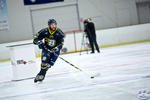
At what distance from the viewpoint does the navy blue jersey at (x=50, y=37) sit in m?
5.15

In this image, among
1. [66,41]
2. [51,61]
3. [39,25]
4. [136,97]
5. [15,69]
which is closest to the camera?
[136,97]

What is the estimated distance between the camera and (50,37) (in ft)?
16.9

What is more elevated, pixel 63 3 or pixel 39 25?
pixel 63 3

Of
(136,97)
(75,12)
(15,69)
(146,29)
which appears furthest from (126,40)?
(136,97)

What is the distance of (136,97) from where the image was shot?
9.57ft

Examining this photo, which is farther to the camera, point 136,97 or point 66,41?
point 66,41

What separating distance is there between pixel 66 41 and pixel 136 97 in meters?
9.92

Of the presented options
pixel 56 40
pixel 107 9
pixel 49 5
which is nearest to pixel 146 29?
pixel 107 9

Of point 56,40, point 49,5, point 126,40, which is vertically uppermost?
point 49,5

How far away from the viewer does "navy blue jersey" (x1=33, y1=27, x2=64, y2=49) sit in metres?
5.15

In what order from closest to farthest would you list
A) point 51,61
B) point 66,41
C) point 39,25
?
point 51,61
point 66,41
point 39,25

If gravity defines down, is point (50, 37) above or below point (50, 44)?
above

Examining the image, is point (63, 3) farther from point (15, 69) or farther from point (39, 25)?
point (15, 69)

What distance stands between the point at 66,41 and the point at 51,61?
7.67 meters
